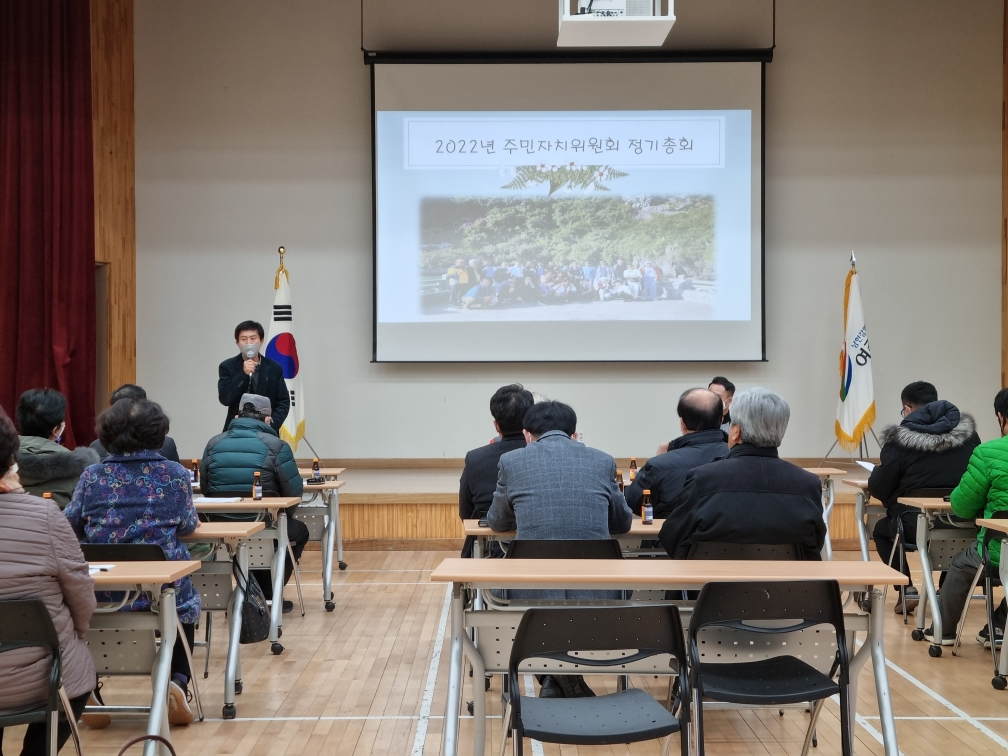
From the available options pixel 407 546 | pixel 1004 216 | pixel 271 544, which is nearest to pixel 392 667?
pixel 271 544

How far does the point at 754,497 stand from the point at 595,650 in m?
1.04

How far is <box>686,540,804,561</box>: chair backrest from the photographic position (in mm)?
3092

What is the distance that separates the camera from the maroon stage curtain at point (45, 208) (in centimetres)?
702

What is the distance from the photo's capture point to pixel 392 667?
4297 millimetres

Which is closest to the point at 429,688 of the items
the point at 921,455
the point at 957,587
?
the point at 957,587

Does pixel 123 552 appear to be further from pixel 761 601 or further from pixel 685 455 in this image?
pixel 685 455

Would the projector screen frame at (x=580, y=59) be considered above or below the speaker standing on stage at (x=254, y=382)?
above

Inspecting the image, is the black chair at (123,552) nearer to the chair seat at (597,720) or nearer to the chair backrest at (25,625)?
the chair backrest at (25,625)

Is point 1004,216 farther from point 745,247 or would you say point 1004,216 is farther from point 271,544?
point 271,544

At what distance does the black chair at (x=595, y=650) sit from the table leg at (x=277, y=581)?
7.95 ft

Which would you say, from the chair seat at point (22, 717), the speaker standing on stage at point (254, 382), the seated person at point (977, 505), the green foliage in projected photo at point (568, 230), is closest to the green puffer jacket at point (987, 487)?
the seated person at point (977, 505)

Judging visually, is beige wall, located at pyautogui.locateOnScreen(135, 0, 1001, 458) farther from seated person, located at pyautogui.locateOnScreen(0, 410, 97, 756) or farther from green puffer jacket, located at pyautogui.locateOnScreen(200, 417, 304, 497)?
seated person, located at pyautogui.locateOnScreen(0, 410, 97, 756)

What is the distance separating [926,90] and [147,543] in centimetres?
783

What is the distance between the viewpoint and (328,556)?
18.4ft
